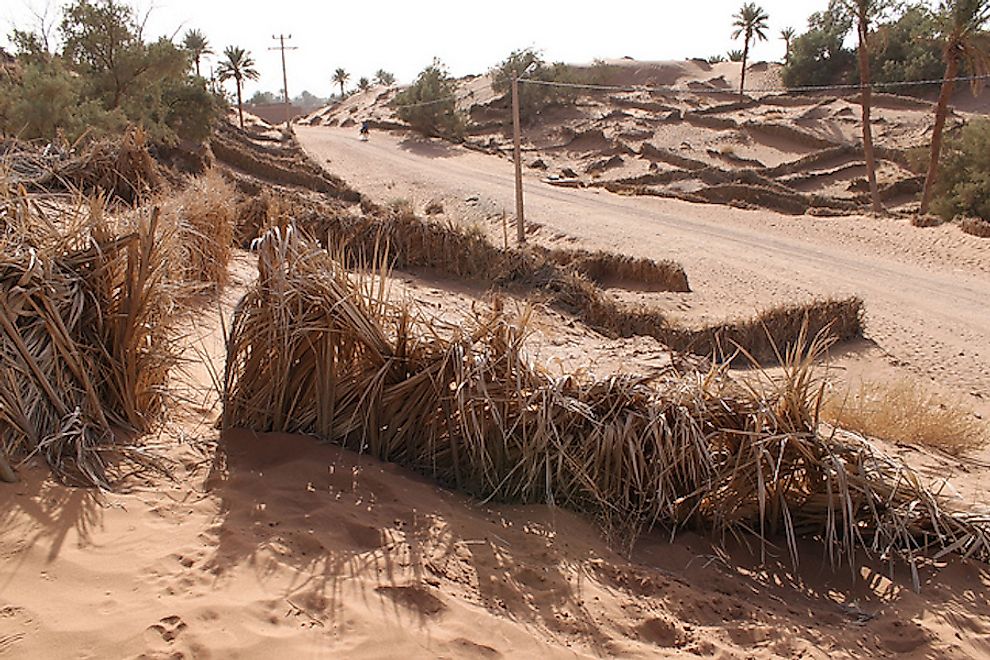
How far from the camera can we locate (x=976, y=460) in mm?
6453

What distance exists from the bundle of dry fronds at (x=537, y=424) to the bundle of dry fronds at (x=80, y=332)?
0.43m

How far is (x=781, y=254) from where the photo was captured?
16.7 metres

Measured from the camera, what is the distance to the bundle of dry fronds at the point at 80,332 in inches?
122

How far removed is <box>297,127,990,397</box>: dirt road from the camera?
11.6 metres

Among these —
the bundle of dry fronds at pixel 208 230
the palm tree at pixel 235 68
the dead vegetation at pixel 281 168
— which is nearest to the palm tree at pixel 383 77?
the palm tree at pixel 235 68

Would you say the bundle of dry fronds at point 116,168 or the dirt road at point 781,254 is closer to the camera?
the bundle of dry fronds at point 116,168

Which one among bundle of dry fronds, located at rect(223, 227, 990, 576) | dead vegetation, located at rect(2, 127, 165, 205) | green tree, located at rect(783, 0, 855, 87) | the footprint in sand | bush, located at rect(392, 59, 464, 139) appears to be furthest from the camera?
green tree, located at rect(783, 0, 855, 87)

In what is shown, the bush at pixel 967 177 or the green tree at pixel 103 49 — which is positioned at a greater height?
the green tree at pixel 103 49

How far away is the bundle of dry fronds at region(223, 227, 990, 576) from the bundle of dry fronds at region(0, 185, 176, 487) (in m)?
0.43

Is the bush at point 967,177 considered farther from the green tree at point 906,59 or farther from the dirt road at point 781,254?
the green tree at point 906,59

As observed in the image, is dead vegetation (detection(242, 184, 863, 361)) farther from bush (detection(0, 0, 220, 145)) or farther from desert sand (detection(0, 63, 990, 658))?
bush (detection(0, 0, 220, 145))

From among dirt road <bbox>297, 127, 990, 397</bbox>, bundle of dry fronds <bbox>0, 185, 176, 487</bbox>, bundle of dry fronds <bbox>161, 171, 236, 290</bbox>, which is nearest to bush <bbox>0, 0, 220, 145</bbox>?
dirt road <bbox>297, 127, 990, 397</bbox>

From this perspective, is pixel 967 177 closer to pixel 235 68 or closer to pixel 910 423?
pixel 910 423

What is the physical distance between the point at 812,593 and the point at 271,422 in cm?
275
